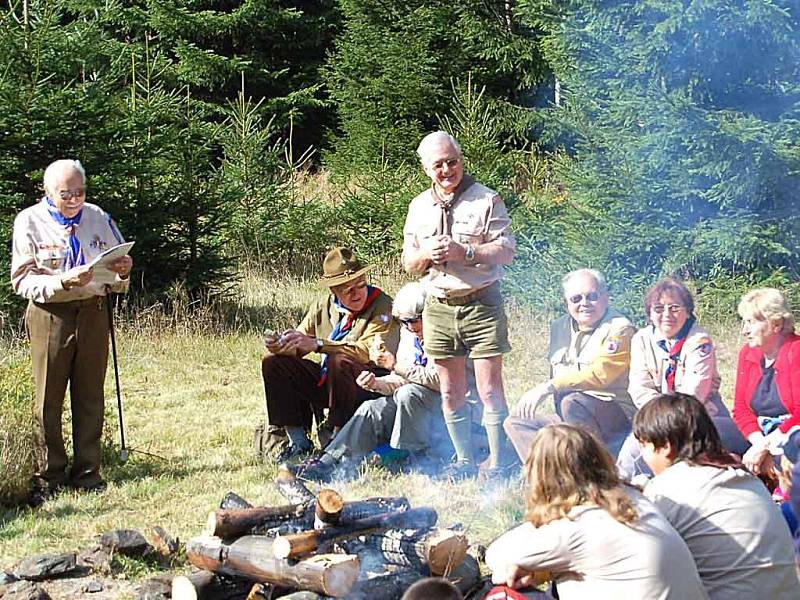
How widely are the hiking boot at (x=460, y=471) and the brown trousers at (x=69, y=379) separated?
1.96 meters

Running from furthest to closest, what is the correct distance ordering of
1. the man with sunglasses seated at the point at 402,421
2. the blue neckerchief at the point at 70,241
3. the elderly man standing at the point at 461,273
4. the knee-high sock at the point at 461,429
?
the man with sunglasses seated at the point at 402,421 < the knee-high sock at the point at 461,429 < the blue neckerchief at the point at 70,241 < the elderly man standing at the point at 461,273

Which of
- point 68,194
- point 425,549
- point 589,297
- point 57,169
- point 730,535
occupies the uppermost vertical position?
point 57,169

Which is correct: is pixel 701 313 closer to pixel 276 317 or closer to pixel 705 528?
pixel 276 317

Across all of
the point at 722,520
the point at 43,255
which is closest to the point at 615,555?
the point at 722,520

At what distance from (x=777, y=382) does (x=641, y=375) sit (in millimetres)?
643

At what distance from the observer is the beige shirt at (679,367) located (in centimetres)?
505

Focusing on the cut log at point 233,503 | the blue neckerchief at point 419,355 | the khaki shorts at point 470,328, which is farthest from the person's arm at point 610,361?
the cut log at point 233,503

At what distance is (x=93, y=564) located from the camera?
182 inches

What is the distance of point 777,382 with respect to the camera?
4.89 meters

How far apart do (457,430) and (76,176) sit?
2.49m

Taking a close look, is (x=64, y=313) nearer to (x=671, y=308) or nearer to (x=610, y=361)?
(x=610, y=361)

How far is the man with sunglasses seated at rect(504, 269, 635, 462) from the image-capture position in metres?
5.36

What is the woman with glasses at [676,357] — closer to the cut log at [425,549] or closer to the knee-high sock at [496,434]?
the knee-high sock at [496,434]

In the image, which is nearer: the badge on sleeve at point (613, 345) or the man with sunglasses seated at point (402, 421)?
the badge on sleeve at point (613, 345)
